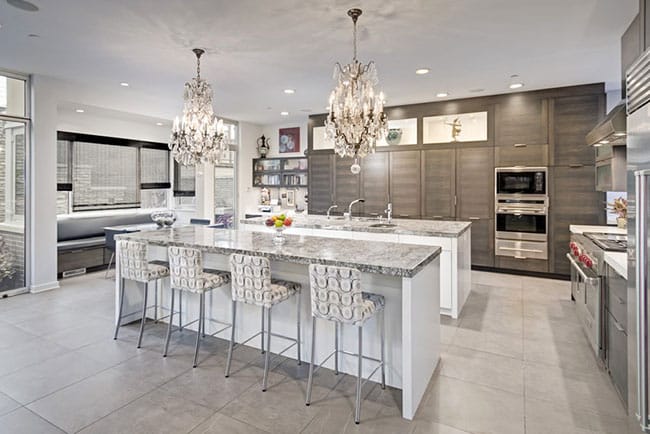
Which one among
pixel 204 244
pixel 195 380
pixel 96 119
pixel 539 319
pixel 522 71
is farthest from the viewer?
pixel 96 119

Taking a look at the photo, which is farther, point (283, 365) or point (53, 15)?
point (53, 15)

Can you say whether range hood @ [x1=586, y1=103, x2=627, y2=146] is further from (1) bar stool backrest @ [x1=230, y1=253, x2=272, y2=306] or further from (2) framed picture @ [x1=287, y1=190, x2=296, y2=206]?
(2) framed picture @ [x1=287, y1=190, x2=296, y2=206]

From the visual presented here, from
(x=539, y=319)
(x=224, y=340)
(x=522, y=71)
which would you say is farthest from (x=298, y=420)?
(x=522, y=71)

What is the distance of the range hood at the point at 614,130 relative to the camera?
2920mm

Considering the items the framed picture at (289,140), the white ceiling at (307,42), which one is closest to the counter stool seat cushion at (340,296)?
the white ceiling at (307,42)

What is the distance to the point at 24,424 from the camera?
7.52 feet

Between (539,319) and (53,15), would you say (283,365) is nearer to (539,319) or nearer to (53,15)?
(539,319)

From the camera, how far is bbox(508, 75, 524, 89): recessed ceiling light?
5219 millimetres

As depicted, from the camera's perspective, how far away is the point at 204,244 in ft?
10.8

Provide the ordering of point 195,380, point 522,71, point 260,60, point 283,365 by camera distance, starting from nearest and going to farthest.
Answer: point 195,380 < point 283,365 < point 260,60 < point 522,71

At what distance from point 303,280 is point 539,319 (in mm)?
2788

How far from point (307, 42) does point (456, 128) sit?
369 cm

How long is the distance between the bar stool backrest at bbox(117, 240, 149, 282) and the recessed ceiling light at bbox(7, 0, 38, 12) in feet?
6.93

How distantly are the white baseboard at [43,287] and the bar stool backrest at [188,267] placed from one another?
3331mm
